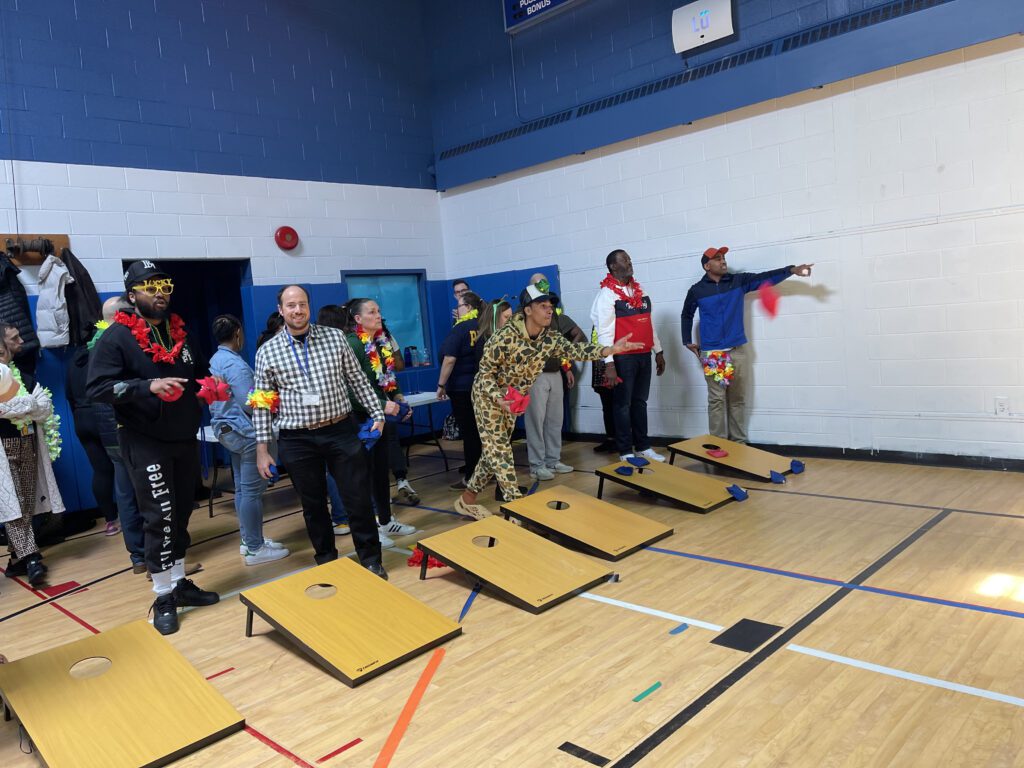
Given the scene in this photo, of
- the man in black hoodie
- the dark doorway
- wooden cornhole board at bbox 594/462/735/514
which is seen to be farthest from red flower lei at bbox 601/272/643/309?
the dark doorway

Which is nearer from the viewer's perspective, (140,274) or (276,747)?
(276,747)

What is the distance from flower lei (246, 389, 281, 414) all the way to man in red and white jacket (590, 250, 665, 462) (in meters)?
3.17

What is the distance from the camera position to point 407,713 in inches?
107

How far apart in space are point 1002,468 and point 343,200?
21.6 ft

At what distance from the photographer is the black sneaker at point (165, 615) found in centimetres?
363

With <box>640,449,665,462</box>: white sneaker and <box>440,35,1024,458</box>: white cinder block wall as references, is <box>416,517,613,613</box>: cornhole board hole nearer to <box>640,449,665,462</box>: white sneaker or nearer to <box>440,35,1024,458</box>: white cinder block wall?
<box>640,449,665,462</box>: white sneaker

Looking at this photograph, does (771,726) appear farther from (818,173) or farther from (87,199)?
(87,199)

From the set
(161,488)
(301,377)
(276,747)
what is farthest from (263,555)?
(276,747)

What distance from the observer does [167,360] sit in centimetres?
362

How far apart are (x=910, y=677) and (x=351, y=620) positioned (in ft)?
7.31

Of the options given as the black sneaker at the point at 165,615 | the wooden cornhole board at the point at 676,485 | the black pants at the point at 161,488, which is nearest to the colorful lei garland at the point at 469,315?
the wooden cornhole board at the point at 676,485

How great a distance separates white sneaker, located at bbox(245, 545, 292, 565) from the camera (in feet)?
15.3

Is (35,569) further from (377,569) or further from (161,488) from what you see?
→ (377,569)

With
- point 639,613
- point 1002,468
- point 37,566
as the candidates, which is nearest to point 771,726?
point 639,613
